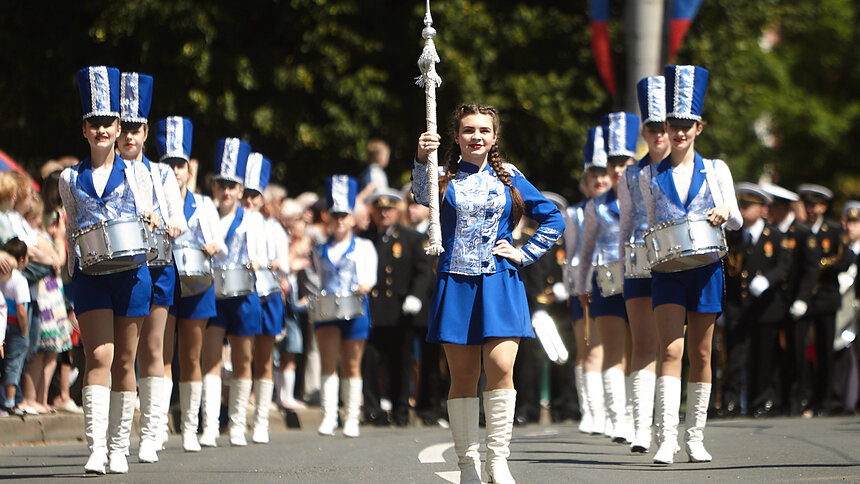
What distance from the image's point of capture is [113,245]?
9250 mm

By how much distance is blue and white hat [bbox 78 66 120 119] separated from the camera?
954cm

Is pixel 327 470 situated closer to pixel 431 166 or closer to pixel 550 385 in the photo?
pixel 431 166

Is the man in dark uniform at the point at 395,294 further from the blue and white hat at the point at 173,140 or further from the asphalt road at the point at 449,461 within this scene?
the blue and white hat at the point at 173,140

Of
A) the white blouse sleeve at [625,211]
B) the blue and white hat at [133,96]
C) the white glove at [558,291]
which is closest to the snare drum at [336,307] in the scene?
the white glove at [558,291]

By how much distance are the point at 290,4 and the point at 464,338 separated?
1376 cm

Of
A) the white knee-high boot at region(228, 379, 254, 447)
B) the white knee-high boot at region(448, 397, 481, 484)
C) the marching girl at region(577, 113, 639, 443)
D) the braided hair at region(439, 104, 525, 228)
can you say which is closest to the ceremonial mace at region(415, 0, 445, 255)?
the braided hair at region(439, 104, 525, 228)

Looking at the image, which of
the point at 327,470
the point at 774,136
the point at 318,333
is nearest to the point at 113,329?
the point at 327,470

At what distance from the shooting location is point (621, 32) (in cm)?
2389

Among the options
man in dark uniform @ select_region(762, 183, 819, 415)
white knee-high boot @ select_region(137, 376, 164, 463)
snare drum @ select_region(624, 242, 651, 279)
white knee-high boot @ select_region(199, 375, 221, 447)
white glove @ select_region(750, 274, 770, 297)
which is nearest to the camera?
snare drum @ select_region(624, 242, 651, 279)

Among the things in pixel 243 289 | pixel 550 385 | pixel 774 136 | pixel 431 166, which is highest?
pixel 774 136

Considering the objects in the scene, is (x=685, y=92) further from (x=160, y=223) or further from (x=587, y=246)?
(x=160, y=223)

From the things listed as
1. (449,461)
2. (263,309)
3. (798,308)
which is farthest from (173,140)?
(798,308)

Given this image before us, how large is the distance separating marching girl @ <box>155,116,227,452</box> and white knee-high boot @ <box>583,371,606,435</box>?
354cm

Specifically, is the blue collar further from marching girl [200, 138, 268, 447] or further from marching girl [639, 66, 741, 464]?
marching girl [639, 66, 741, 464]
